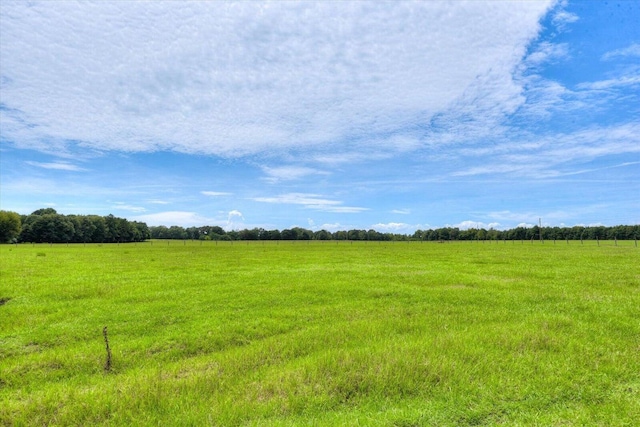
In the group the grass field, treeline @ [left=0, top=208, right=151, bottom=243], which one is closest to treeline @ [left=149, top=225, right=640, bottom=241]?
treeline @ [left=0, top=208, right=151, bottom=243]

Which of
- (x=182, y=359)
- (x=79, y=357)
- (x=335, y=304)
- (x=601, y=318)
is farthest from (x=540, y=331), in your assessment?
(x=79, y=357)

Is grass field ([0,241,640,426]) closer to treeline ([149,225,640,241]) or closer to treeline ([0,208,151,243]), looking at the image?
treeline ([0,208,151,243])

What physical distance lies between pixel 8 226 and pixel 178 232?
252 feet

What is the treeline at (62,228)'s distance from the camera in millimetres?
109312

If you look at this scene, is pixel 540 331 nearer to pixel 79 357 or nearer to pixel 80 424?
pixel 80 424

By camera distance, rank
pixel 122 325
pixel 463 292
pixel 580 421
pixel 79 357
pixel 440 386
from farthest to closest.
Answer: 1. pixel 463 292
2. pixel 122 325
3. pixel 79 357
4. pixel 440 386
5. pixel 580 421

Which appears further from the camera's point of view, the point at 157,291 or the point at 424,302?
the point at 157,291

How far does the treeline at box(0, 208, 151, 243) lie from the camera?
359 ft

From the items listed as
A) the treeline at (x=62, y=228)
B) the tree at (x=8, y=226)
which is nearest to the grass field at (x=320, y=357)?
the tree at (x=8, y=226)

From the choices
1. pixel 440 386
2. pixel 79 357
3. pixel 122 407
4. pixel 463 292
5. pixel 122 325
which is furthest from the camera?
pixel 463 292

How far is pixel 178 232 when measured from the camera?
593 feet

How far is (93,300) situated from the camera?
1422 centimetres

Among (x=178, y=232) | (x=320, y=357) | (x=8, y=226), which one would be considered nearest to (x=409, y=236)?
(x=178, y=232)

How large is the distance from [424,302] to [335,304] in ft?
11.8
